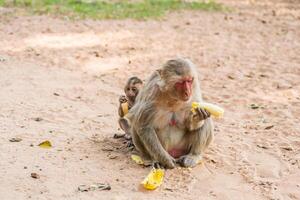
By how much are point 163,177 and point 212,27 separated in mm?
8460

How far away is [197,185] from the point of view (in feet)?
20.5

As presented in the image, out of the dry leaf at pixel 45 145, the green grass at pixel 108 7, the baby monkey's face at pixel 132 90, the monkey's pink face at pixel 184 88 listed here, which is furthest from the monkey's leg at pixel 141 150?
the green grass at pixel 108 7

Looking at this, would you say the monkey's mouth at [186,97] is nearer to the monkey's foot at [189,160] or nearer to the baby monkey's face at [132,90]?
the monkey's foot at [189,160]

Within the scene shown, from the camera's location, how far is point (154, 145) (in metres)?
6.48

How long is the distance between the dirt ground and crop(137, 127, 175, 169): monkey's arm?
0.51 feet

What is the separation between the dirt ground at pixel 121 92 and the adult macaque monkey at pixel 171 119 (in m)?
0.22

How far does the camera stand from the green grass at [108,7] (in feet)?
48.4

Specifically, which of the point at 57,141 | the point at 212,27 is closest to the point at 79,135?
the point at 57,141

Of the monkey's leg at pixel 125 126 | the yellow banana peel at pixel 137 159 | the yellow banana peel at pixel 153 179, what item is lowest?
the yellow banana peel at pixel 137 159

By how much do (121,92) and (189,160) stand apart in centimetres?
320

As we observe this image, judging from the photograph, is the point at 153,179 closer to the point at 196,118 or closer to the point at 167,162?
the point at 167,162

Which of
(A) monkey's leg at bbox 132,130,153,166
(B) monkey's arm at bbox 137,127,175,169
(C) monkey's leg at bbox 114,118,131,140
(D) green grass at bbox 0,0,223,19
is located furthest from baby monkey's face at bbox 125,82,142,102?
(D) green grass at bbox 0,0,223,19

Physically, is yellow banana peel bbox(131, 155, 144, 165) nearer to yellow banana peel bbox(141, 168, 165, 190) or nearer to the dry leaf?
yellow banana peel bbox(141, 168, 165, 190)

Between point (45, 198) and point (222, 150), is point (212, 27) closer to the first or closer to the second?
point (222, 150)
